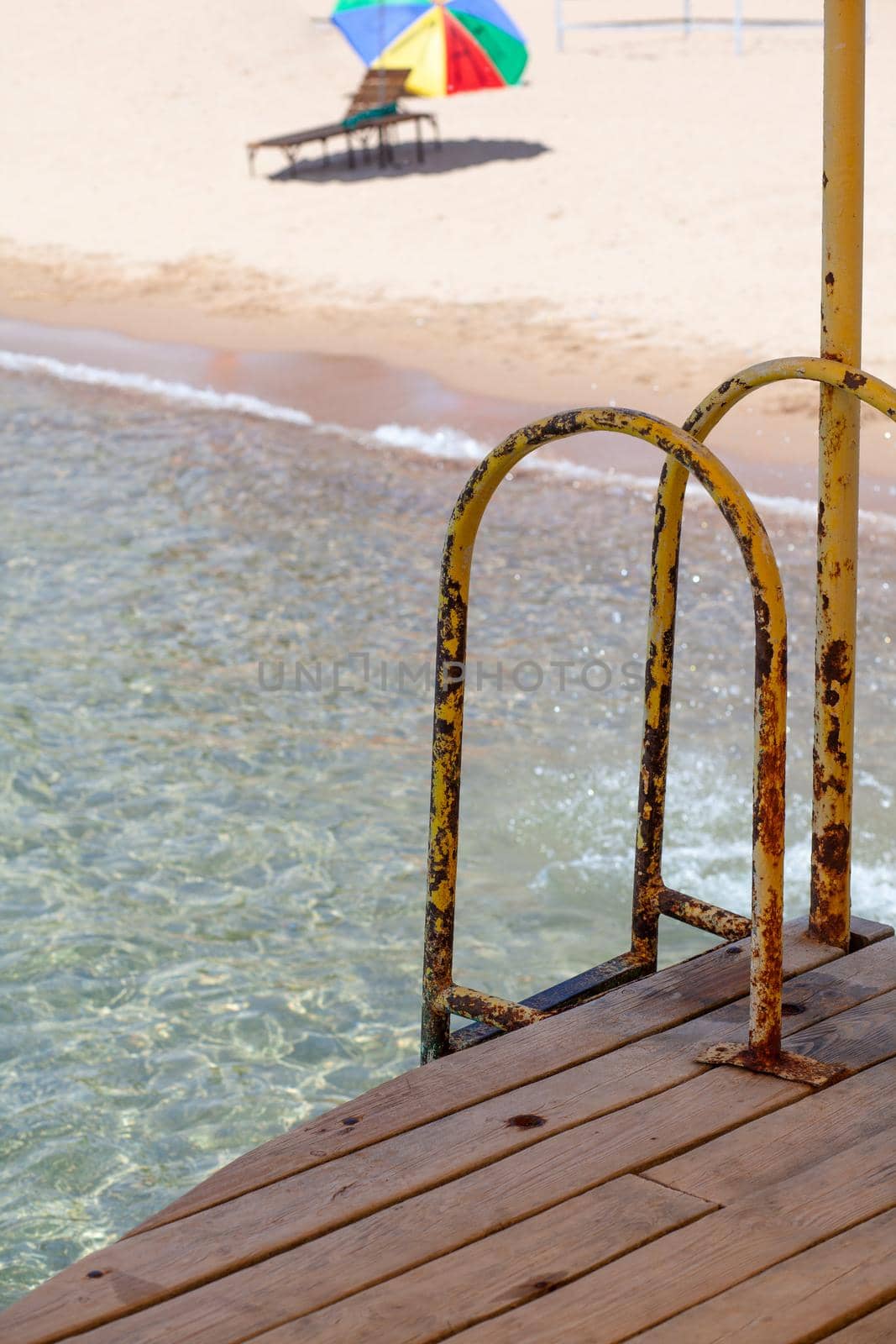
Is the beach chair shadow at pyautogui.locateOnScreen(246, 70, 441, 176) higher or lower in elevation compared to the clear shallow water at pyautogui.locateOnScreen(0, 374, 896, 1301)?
higher

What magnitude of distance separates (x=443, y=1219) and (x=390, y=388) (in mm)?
10139

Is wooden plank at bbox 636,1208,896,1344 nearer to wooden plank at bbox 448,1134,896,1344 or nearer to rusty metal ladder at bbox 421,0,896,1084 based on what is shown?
wooden plank at bbox 448,1134,896,1344

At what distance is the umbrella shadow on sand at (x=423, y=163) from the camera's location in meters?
17.4

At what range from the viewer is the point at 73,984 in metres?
4.30

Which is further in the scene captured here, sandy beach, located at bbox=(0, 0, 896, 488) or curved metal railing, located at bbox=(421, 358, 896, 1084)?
sandy beach, located at bbox=(0, 0, 896, 488)

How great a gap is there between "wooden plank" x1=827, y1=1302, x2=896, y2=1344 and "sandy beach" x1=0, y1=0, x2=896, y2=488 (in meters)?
7.94

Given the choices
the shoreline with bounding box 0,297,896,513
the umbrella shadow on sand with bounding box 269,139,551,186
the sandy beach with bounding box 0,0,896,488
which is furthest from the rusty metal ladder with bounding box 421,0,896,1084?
the umbrella shadow on sand with bounding box 269,139,551,186

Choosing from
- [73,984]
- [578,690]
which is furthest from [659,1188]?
[578,690]

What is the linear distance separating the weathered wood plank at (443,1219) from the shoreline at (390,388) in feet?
22.8

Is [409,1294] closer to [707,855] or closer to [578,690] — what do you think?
[707,855]

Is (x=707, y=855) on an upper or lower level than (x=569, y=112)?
lower

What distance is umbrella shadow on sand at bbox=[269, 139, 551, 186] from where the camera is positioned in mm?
17375

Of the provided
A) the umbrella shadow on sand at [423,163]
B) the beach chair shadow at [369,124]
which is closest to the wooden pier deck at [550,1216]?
the beach chair shadow at [369,124]

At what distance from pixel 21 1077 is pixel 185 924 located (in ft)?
2.54
